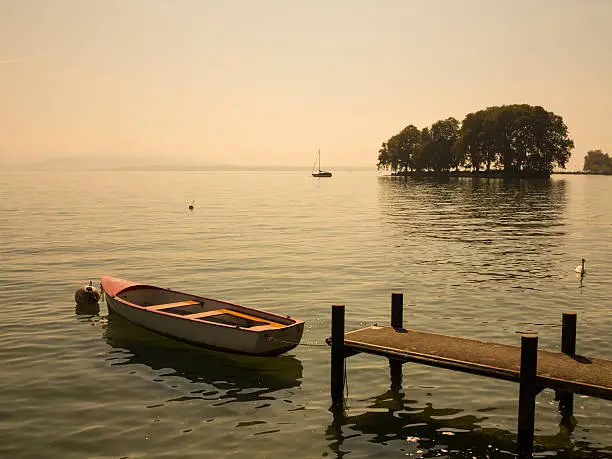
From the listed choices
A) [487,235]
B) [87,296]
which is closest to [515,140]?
[487,235]

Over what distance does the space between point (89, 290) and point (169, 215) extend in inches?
1783

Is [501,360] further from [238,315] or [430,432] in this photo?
[238,315]

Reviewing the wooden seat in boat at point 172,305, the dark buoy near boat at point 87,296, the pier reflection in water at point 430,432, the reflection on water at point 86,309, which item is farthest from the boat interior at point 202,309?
the pier reflection in water at point 430,432

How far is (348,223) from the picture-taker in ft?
195

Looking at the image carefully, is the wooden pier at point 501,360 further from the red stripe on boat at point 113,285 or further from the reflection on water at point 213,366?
the red stripe on boat at point 113,285

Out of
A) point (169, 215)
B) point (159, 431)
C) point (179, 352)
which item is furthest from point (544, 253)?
point (169, 215)

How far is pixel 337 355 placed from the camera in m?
14.4

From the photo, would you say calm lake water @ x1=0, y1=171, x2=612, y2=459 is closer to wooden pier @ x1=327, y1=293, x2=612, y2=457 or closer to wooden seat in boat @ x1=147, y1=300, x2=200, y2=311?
wooden pier @ x1=327, y1=293, x2=612, y2=457

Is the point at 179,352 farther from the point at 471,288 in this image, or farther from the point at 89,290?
the point at 471,288

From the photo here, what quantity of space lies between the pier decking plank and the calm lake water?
152cm

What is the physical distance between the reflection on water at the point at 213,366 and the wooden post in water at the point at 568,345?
6550 mm

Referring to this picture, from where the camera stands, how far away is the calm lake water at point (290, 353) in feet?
42.2

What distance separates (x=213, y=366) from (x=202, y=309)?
3500mm

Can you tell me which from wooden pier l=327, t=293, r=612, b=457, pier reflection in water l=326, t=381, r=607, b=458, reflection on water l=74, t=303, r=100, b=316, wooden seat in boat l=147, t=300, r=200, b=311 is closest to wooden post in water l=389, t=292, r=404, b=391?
wooden pier l=327, t=293, r=612, b=457
